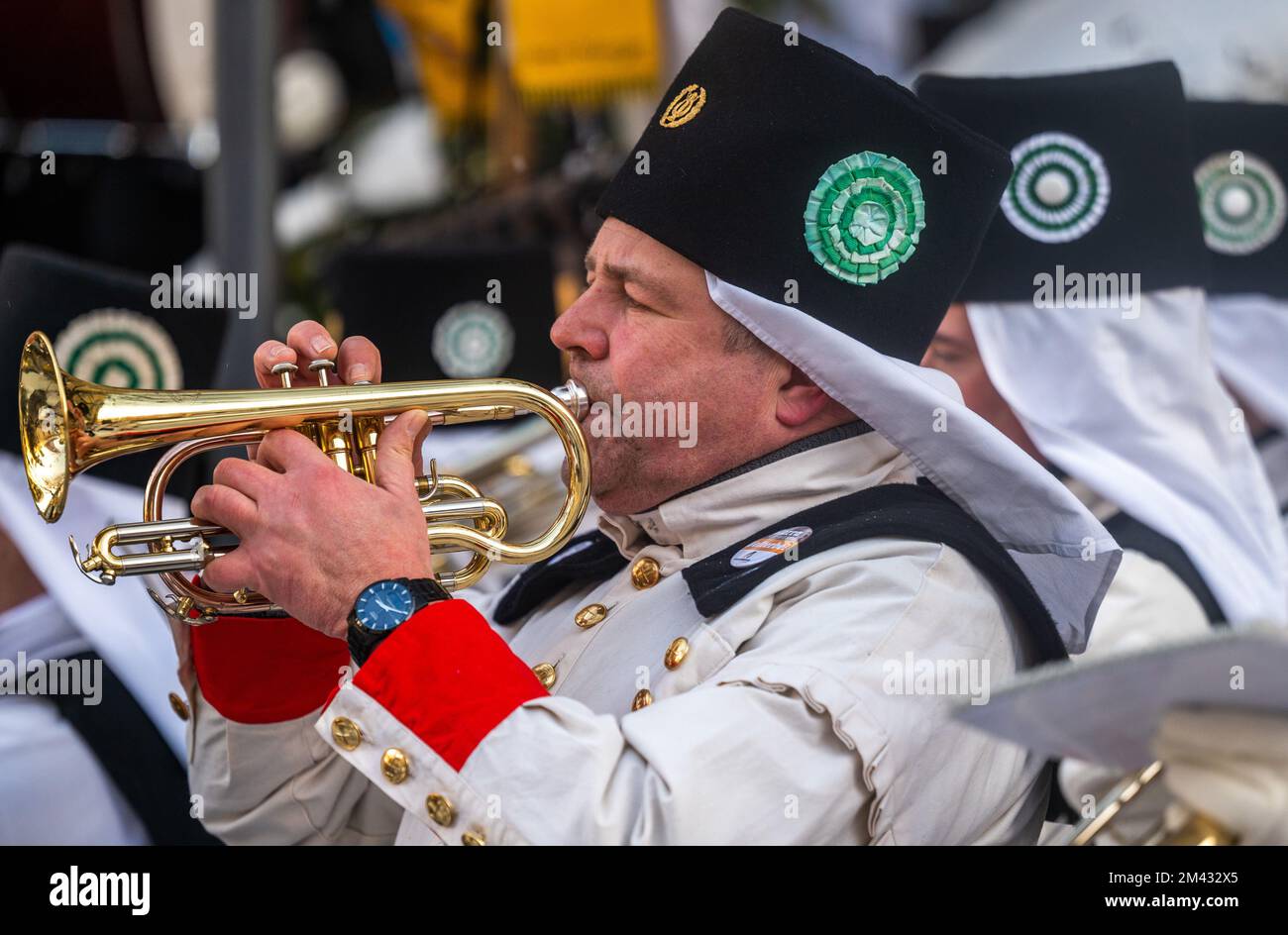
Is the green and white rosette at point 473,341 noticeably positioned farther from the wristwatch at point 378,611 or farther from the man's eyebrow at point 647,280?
the wristwatch at point 378,611

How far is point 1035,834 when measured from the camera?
221cm

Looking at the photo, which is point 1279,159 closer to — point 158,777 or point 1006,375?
point 1006,375

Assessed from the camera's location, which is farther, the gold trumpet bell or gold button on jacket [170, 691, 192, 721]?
gold button on jacket [170, 691, 192, 721]

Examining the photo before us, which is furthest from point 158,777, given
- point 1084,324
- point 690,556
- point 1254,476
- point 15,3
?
point 15,3

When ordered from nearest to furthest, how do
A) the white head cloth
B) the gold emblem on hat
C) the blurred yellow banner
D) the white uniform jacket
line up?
the white uniform jacket, the gold emblem on hat, the white head cloth, the blurred yellow banner

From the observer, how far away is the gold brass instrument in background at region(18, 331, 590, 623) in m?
2.03

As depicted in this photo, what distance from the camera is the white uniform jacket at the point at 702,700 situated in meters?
1.84

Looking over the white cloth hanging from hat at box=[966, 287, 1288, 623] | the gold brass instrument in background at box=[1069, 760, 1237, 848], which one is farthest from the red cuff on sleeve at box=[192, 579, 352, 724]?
the white cloth hanging from hat at box=[966, 287, 1288, 623]

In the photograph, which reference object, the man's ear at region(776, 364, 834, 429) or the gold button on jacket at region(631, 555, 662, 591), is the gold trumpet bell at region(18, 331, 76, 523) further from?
the man's ear at region(776, 364, 834, 429)

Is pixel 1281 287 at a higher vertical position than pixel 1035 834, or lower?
higher

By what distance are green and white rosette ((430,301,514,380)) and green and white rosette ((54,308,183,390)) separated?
788 millimetres

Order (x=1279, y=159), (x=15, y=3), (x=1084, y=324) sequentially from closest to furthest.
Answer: (x=1084, y=324), (x=1279, y=159), (x=15, y=3)

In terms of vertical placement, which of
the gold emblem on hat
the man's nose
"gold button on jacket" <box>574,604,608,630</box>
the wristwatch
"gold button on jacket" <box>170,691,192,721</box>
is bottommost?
"gold button on jacket" <box>170,691,192,721</box>
